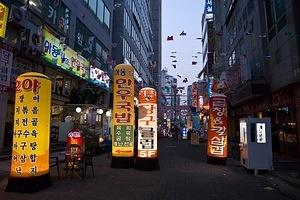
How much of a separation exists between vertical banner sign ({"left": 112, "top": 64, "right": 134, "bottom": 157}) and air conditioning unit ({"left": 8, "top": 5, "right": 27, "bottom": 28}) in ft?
20.2

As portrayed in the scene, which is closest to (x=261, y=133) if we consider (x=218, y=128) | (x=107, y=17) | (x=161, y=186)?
(x=218, y=128)

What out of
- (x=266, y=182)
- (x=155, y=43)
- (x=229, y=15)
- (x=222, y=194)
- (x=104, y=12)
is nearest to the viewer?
(x=222, y=194)

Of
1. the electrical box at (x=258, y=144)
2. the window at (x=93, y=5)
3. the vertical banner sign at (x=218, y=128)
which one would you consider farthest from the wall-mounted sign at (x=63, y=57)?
the electrical box at (x=258, y=144)

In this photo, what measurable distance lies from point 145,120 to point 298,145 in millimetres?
9627

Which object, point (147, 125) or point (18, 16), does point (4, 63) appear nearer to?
point (147, 125)

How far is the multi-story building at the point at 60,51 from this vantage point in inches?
732

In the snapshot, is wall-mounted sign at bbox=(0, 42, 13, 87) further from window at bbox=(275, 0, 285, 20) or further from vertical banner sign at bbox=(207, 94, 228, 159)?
window at bbox=(275, 0, 285, 20)

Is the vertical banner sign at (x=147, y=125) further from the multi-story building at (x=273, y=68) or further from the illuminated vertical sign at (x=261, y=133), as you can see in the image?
the multi-story building at (x=273, y=68)

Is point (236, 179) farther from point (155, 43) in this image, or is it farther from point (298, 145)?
point (155, 43)

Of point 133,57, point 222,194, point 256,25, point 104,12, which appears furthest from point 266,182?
point 133,57

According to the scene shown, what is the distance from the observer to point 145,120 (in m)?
15.5

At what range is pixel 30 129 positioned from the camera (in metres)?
9.84

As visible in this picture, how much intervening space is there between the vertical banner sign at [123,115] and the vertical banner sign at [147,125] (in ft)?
1.66

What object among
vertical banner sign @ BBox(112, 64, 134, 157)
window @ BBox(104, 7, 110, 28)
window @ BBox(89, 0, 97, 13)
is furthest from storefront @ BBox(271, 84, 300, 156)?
window @ BBox(104, 7, 110, 28)
